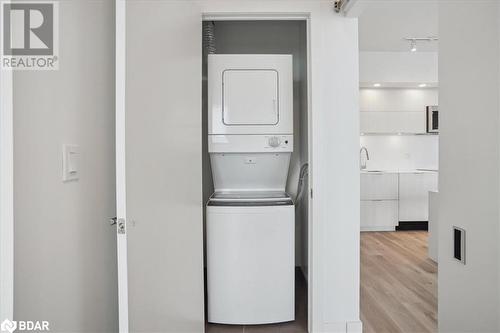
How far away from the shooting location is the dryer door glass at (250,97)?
7.38 feet

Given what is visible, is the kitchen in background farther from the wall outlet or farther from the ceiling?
the wall outlet

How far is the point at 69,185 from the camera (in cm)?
102

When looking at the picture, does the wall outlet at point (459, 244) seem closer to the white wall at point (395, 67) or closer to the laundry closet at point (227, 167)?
the laundry closet at point (227, 167)

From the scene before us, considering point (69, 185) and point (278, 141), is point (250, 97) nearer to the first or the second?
point (278, 141)

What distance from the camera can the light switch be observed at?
3.24 ft

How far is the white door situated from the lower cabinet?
343 cm

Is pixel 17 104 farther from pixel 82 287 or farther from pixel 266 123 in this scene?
pixel 266 123

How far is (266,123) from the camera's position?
228 cm

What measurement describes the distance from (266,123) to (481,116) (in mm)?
1541

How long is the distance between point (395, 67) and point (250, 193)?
11.6ft

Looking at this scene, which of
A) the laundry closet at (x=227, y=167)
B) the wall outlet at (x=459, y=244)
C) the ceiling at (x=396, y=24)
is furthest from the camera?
the ceiling at (x=396, y=24)

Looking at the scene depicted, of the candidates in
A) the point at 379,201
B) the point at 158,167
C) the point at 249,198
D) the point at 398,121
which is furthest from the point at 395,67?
the point at 158,167

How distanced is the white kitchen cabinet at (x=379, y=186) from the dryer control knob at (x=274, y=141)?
2.75 m

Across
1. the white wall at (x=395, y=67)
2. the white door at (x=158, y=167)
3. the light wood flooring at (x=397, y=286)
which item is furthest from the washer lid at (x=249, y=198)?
the white wall at (x=395, y=67)
